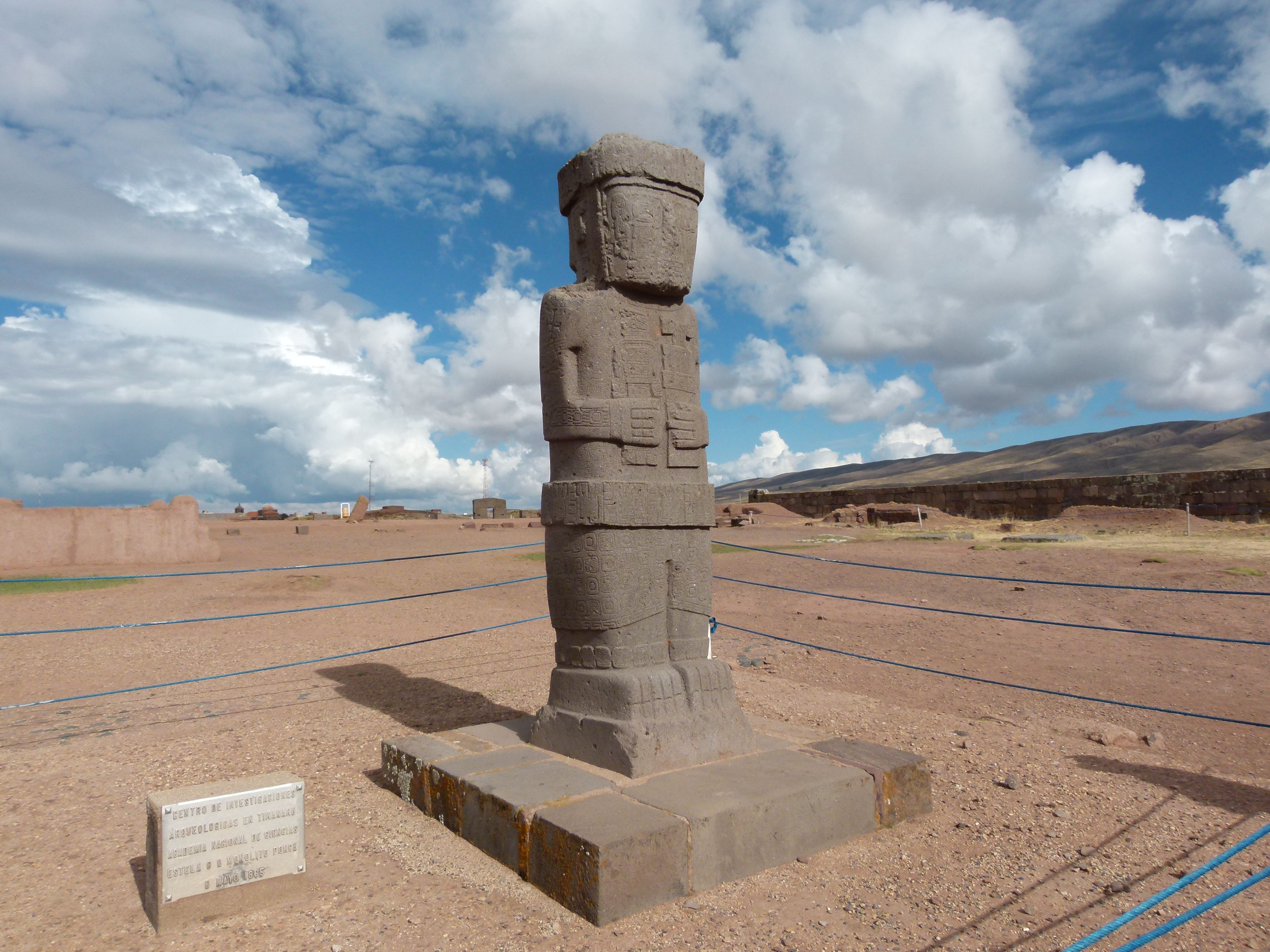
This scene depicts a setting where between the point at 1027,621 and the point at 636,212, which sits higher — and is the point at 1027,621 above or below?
below

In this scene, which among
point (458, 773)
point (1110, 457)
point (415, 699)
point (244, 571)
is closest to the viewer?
point (458, 773)

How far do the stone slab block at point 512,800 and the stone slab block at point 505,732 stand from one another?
21.6 inches

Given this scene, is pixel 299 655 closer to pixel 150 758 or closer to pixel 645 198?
pixel 150 758

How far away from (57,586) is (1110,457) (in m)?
65.7

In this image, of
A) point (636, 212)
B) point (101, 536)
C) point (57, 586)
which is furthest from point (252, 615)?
point (101, 536)

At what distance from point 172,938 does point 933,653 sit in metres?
7.21

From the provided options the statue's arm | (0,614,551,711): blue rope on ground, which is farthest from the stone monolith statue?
(0,614,551,711): blue rope on ground

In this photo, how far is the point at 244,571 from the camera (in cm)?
650

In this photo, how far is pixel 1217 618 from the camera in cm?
883

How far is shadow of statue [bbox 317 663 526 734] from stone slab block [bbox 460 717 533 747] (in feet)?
2.29

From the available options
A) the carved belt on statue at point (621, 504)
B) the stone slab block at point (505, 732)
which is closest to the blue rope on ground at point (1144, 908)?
the carved belt on statue at point (621, 504)

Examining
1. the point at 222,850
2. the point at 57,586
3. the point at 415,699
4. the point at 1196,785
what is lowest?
the point at 1196,785

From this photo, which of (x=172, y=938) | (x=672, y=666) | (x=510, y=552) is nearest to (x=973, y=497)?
(x=510, y=552)

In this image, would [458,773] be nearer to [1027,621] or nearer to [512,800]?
[512,800]
